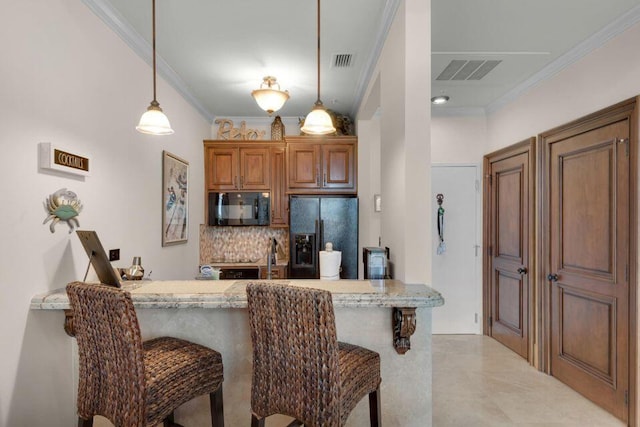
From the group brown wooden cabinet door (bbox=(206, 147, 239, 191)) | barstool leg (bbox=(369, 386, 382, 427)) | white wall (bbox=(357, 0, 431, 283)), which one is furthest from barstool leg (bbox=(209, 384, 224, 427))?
brown wooden cabinet door (bbox=(206, 147, 239, 191))

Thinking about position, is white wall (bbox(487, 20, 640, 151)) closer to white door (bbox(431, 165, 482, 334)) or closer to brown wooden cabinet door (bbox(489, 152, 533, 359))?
brown wooden cabinet door (bbox(489, 152, 533, 359))

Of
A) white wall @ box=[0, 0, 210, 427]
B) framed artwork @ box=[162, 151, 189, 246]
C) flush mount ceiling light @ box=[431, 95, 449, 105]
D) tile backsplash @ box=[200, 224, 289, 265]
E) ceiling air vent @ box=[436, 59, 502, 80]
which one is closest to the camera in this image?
white wall @ box=[0, 0, 210, 427]

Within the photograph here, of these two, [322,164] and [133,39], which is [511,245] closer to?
[322,164]

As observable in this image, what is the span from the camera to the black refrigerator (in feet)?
13.3

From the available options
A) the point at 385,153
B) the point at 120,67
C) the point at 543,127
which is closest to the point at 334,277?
the point at 385,153

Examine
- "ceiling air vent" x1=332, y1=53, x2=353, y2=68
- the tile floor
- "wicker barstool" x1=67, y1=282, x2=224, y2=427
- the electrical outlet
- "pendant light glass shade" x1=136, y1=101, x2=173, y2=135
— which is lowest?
the tile floor

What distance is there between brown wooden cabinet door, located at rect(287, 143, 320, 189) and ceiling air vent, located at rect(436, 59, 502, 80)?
1674 millimetres

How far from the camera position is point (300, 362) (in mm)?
A: 1354

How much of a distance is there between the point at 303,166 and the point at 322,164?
0.24 metres

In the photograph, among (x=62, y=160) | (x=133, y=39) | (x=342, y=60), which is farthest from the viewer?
(x=342, y=60)

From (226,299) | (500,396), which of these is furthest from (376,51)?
(500,396)

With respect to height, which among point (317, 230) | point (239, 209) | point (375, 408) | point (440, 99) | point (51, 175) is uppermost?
point (440, 99)

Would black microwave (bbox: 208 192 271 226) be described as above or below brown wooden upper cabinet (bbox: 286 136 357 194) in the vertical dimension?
below

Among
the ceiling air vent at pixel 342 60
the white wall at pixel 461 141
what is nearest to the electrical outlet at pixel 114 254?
the ceiling air vent at pixel 342 60
